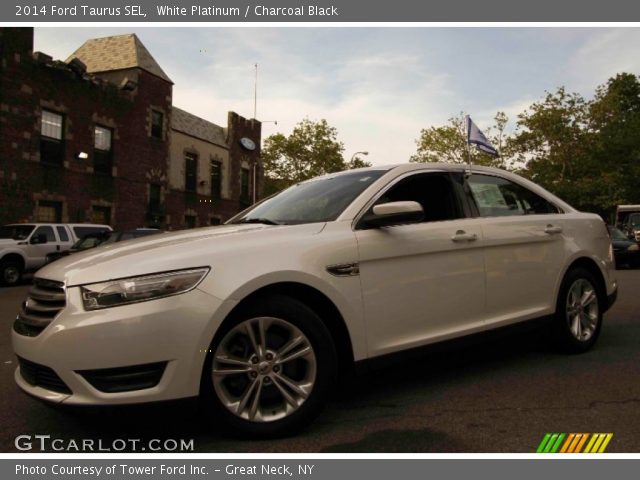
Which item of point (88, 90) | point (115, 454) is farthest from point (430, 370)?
point (88, 90)

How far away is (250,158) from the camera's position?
1345 inches

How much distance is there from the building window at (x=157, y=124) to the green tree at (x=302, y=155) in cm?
2214

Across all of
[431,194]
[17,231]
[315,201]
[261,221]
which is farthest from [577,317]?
[17,231]

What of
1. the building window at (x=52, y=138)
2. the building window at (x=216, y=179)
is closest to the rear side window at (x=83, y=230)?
the building window at (x=52, y=138)

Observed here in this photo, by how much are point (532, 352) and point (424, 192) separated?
6.51ft

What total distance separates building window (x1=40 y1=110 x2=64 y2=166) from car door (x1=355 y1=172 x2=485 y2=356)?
758 inches

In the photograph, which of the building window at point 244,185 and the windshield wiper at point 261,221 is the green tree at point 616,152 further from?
the windshield wiper at point 261,221

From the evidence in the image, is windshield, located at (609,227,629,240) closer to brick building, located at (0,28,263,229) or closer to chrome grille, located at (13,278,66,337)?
chrome grille, located at (13,278,66,337)

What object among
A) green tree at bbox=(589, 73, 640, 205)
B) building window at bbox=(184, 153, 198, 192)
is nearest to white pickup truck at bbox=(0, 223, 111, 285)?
building window at bbox=(184, 153, 198, 192)

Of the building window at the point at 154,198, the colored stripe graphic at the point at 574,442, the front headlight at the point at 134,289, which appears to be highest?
the building window at the point at 154,198

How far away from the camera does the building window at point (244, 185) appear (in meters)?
33.5

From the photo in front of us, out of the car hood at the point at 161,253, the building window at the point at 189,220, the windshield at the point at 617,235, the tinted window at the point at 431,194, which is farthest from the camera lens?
the building window at the point at 189,220

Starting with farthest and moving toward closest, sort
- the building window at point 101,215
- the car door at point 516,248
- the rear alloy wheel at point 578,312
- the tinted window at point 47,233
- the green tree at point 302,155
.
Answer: the green tree at point 302,155 < the building window at point 101,215 < the tinted window at point 47,233 < the rear alloy wheel at point 578,312 < the car door at point 516,248

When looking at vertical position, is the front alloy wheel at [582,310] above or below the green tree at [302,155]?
below
